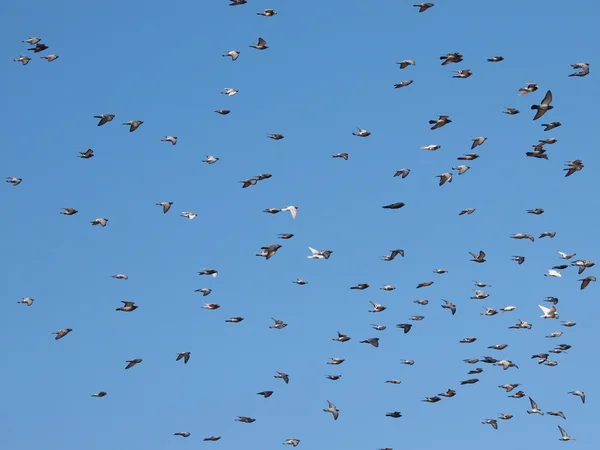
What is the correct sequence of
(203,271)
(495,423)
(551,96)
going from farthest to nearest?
1. (495,423)
2. (203,271)
3. (551,96)

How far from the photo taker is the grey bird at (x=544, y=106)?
107 m

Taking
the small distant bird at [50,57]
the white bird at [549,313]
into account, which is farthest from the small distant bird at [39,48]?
the white bird at [549,313]

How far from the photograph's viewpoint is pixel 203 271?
116188 millimetres

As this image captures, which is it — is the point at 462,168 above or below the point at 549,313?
above

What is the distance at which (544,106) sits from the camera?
108 m

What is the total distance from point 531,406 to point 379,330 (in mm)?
11264

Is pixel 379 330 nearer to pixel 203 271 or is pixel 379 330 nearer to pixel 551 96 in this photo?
pixel 203 271

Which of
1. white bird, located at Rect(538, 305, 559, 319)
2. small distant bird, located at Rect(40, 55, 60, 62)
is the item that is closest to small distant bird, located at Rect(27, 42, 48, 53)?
small distant bird, located at Rect(40, 55, 60, 62)

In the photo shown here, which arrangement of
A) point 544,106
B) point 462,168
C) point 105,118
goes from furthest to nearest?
point 462,168 < point 105,118 < point 544,106

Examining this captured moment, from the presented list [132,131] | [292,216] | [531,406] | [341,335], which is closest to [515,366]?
[531,406]

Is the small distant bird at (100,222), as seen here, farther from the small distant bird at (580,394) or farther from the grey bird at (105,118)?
the small distant bird at (580,394)

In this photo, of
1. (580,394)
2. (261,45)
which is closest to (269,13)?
(261,45)

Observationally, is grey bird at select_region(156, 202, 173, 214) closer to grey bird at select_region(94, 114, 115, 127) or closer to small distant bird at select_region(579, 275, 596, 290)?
grey bird at select_region(94, 114, 115, 127)

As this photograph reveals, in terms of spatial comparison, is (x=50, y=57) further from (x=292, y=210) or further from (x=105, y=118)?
(x=292, y=210)
